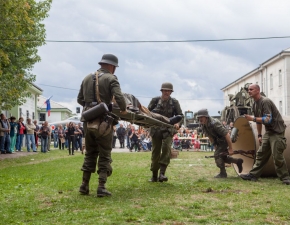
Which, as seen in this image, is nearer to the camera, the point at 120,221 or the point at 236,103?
the point at 120,221

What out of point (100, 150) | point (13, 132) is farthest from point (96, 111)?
point (13, 132)

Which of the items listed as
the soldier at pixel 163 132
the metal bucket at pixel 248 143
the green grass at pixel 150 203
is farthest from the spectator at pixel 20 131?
the soldier at pixel 163 132

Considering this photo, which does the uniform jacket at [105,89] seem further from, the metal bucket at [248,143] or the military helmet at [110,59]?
the metal bucket at [248,143]

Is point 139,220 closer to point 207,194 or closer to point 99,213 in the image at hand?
point 99,213

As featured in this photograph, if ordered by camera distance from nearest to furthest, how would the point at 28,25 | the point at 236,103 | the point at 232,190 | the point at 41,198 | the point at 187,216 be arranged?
the point at 187,216 < the point at 41,198 < the point at 232,190 < the point at 28,25 < the point at 236,103

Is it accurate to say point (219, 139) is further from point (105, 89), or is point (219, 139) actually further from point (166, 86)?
point (105, 89)

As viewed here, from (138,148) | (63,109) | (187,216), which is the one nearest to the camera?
(187,216)

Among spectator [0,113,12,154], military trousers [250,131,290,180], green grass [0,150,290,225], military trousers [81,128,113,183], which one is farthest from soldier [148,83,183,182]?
spectator [0,113,12,154]

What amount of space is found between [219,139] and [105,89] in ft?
14.8

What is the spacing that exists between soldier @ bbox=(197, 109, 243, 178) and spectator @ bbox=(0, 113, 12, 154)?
14.9 m

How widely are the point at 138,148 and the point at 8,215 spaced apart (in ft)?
92.5

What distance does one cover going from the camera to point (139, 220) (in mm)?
6109

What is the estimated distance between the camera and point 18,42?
24.0 metres

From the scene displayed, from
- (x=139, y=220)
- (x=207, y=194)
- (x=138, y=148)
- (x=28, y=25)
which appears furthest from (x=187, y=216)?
(x=138, y=148)
